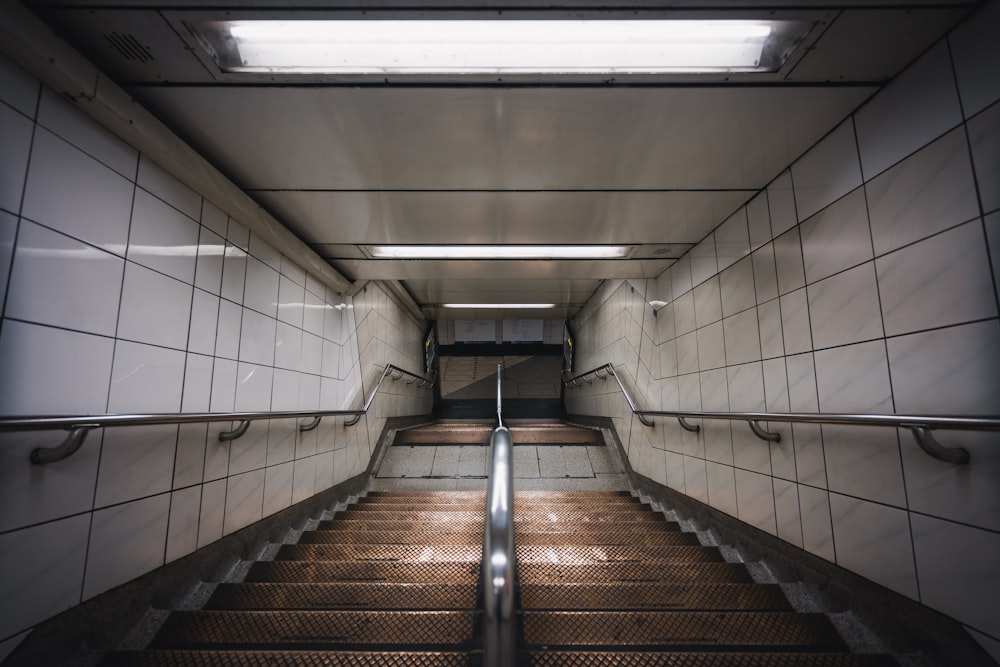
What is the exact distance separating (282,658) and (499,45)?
2.22 meters

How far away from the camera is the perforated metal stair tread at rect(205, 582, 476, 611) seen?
1.79 metres

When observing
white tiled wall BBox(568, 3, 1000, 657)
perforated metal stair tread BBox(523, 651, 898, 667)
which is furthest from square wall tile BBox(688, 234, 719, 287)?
perforated metal stair tread BBox(523, 651, 898, 667)

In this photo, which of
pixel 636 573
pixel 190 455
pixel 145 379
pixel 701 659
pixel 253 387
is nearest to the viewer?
pixel 701 659

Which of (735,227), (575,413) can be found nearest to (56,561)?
Answer: (735,227)

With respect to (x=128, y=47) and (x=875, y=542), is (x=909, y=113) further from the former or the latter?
(x=128, y=47)

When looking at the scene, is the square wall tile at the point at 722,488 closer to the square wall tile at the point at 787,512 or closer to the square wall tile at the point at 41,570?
the square wall tile at the point at 787,512

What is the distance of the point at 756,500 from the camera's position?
2291 mm

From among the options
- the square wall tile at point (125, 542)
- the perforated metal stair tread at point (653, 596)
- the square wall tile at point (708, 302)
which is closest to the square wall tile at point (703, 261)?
the square wall tile at point (708, 302)

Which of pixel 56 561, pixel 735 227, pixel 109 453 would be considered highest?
pixel 735 227

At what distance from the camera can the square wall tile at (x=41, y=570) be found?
1.23m

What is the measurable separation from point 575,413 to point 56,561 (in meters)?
7.31

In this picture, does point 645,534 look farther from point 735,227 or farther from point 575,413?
point 575,413

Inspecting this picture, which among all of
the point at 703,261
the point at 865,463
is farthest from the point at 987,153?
the point at 703,261

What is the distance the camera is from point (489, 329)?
424 inches
